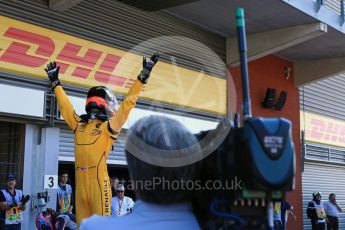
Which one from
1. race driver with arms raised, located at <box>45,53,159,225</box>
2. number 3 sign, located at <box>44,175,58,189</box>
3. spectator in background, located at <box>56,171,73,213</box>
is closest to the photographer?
race driver with arms raised, located at <box>45,53,159,225</box>

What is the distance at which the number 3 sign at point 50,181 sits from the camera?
1045cm

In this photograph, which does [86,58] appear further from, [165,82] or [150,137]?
[150,137]

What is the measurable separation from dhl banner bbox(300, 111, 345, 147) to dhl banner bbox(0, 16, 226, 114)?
15.8 feet

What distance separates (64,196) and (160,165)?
30.2 feet

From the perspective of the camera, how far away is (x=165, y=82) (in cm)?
1327

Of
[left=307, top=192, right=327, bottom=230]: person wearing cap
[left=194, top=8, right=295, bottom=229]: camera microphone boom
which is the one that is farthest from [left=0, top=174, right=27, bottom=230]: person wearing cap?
[left=307, top=192, right=327, bottom=230]: person wearing cap

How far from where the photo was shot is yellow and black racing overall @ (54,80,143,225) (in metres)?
6.25

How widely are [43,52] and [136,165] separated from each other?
8.81 meters

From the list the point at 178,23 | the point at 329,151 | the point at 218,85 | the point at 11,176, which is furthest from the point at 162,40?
the point at 329,151

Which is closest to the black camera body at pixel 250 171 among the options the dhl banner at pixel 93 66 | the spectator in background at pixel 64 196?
the dhl banner at pixel 93 66

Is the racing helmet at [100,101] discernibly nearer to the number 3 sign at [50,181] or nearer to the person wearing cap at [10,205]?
the person wearing cap at [10,205]

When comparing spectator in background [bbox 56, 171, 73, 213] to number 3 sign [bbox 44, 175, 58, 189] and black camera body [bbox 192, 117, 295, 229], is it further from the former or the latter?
black camera body [bbox 192, 117, 295, 229]

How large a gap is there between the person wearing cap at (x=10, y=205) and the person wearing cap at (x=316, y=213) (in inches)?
403

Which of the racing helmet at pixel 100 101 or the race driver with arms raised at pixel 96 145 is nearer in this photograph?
the race driver with arms raised at pixel 96 145
